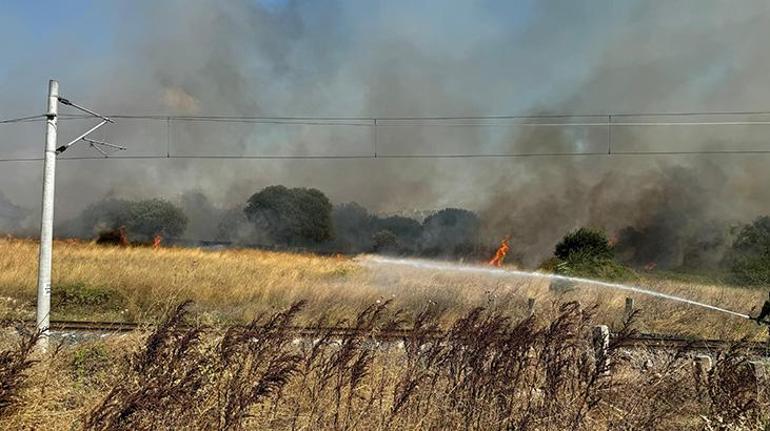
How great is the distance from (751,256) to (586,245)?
12942 millimetres

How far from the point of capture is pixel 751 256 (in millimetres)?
34156

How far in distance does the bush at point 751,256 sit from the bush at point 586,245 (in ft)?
27.2

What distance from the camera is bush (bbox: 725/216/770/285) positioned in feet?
99.6

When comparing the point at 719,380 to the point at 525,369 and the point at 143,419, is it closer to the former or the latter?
the point at 525,369

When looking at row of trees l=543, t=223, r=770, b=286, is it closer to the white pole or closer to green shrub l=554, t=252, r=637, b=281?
green shrub l=554, t=252, r=637, b=281

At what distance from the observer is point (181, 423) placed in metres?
3.71

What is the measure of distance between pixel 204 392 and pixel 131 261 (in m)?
19.4

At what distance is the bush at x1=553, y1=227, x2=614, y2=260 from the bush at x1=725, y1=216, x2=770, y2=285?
8.30m

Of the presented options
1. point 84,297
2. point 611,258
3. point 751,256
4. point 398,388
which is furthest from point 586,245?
point 398,388

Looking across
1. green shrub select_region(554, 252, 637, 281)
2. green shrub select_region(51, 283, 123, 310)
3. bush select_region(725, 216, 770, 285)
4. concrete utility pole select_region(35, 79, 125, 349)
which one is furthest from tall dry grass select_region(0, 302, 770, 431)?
bush select_region(725, 216, 770, 285)

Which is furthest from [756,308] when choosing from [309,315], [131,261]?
[131,261]

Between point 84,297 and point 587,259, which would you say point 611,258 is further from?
point 84,297

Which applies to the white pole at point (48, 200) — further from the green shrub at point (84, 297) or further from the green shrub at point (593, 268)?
the green shrub at point (593, 268)

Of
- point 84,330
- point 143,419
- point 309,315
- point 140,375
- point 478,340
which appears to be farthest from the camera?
point 309,315
